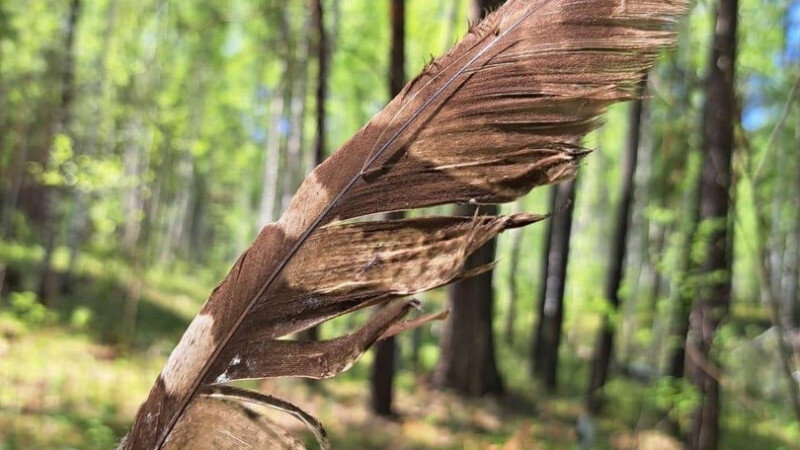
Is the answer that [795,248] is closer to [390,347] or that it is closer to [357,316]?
[357,316]

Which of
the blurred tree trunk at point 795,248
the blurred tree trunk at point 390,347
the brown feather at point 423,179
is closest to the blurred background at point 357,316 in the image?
the blurred tree trunk at point 390,347

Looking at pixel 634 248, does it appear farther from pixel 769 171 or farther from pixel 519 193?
pixel 519 193

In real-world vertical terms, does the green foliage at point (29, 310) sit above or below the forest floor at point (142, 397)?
above

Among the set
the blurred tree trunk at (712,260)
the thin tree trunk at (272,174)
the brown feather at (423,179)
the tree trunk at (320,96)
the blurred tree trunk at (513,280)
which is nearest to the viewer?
the brown feather at (423,179)

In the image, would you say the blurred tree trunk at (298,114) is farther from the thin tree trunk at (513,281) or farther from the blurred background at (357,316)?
the thin tree trunk at (513,281)

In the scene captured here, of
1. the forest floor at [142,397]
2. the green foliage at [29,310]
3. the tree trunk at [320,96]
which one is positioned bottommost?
the forest floor at [142,397]

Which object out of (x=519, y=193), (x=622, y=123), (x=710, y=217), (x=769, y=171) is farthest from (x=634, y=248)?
(x=519, y=193)
